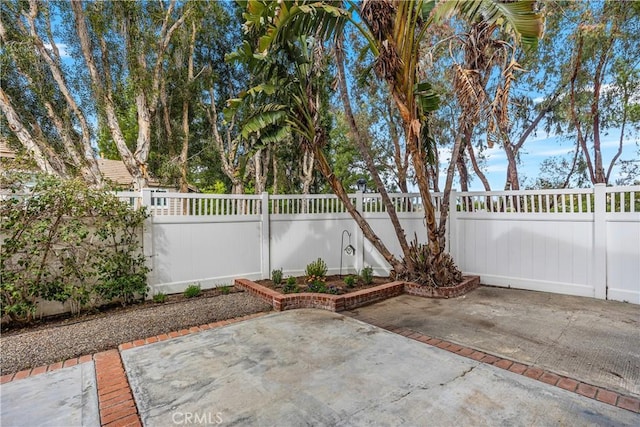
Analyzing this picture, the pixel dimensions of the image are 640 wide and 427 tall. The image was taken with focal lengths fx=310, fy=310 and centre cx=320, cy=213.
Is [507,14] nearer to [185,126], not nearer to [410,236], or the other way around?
[410,236]

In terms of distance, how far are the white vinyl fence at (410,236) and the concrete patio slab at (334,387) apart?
2.36 meters

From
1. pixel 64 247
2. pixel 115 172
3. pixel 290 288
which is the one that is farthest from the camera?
pixel 115 172

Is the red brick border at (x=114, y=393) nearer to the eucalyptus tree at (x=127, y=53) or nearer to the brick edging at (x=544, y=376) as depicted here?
the brick edging at (x=544, y=376)

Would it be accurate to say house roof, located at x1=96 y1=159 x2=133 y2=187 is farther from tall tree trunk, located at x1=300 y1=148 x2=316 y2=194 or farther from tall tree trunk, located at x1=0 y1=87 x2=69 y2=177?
tall tree trunk, located at x1=300 y1=148 x2=316 y2=194

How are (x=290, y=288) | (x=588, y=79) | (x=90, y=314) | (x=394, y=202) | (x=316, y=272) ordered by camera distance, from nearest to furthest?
(x=90, y=314) → (x=290, y=288) → (x=316, y=272) → (x=394, y=202) → (x=588, y=79)

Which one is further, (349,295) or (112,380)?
(349,295)

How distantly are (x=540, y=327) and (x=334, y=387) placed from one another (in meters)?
2.86

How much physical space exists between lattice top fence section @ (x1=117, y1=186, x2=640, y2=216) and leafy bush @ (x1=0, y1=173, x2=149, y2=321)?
0.50 metres

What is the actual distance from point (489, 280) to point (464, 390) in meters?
4.11

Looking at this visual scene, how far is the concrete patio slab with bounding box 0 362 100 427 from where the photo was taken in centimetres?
216

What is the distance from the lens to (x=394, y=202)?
6680 millimetres

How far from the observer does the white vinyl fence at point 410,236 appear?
480 centimetres

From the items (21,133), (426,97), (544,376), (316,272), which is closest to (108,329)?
(316,272)

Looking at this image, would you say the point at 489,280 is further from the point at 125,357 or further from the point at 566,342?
the point at 125,357
